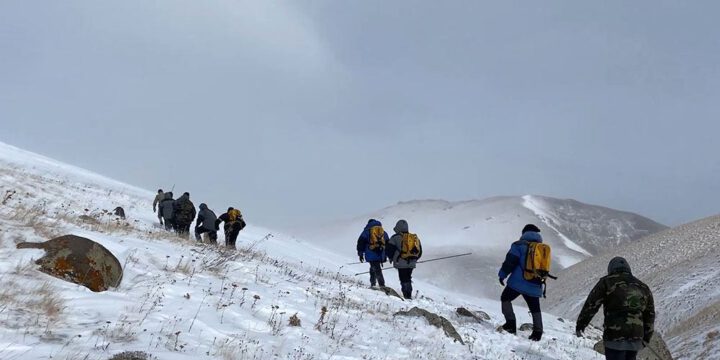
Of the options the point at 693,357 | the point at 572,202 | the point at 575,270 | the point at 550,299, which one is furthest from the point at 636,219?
the point at 693,357

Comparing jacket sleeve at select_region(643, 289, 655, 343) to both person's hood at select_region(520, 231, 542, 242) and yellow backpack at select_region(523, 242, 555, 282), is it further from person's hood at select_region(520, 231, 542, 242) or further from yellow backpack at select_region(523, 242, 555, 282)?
person's hood at select_region(520, 231, 542, 242)

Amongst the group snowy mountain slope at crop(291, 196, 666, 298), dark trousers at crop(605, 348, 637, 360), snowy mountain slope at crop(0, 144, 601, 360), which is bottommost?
snowy mountain slope at crop(0, 144, 601, 360)

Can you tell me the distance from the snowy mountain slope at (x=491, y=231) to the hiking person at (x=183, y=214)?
8236 cm

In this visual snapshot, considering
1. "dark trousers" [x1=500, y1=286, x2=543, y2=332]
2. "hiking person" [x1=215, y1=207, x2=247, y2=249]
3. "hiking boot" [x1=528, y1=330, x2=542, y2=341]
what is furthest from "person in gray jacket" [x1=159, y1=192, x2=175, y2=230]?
"hiking boot" [x1=528, y1=330, x2=542, y2=341]

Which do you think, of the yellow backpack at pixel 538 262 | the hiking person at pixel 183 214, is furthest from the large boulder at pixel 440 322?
the hiking person at pixel 183 214

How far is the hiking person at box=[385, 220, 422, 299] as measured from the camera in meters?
14.8

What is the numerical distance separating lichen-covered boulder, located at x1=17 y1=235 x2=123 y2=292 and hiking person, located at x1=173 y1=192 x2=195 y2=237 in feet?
44.0

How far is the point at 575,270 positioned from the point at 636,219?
14418 cm

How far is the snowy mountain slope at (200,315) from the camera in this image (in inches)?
217

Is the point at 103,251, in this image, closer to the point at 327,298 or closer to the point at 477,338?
the point at 327,298

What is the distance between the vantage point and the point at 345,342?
7.78 meters

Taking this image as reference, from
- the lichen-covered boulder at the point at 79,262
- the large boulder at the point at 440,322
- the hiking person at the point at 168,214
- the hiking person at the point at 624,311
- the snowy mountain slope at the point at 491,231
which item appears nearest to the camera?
the lichen-covered boulder at the point at 79,262

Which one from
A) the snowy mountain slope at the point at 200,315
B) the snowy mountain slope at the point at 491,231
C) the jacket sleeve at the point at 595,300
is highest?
the snowy mountain slope at the point at 491,231

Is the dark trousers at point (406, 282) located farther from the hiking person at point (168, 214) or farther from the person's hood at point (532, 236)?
the hiking person at point (168, 214)
